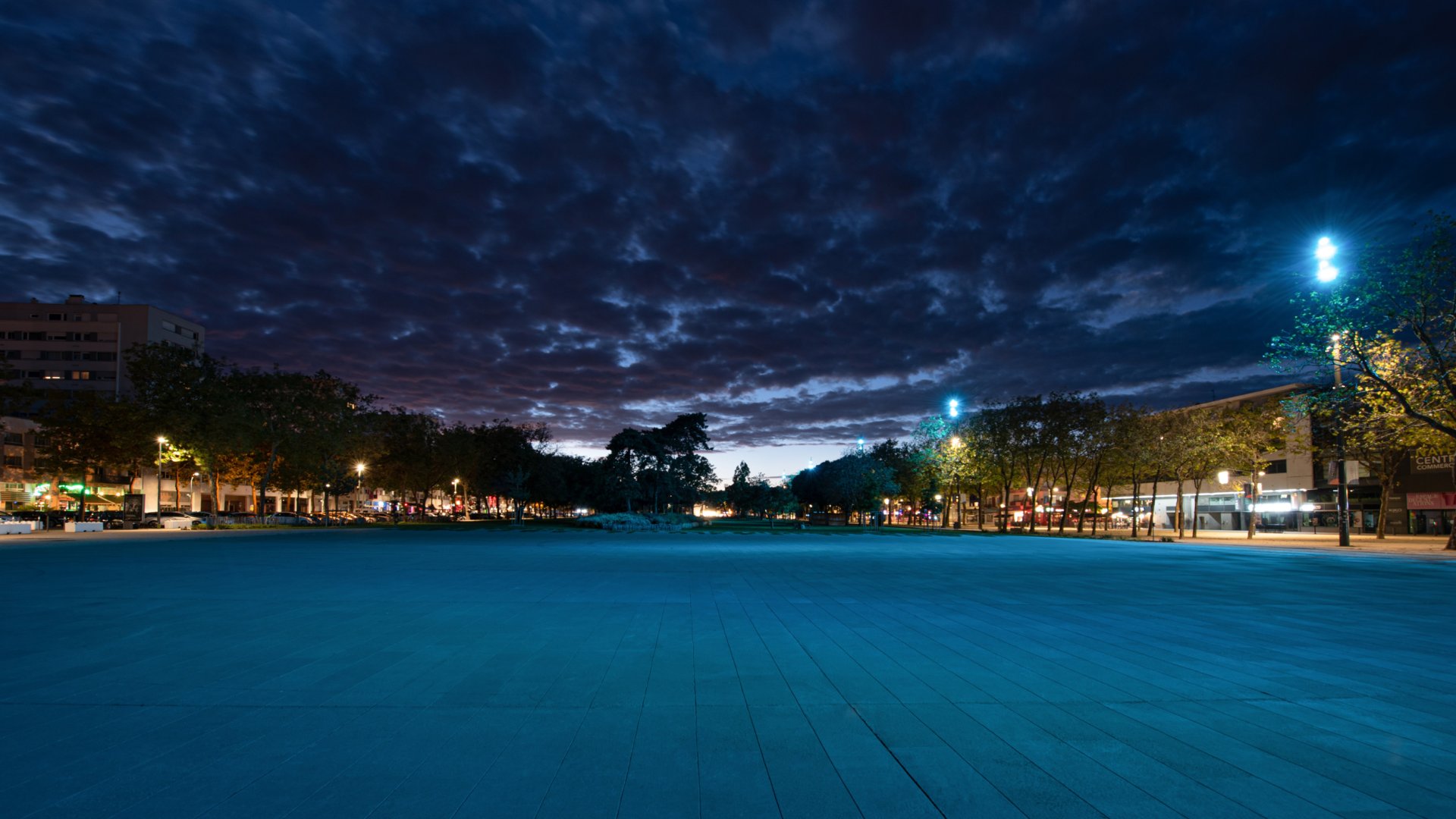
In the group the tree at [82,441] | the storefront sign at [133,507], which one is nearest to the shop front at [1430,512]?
the storefront sign at [133,507]

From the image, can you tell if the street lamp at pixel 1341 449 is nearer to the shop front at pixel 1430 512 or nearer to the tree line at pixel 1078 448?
the tree line at pixel 1078 448

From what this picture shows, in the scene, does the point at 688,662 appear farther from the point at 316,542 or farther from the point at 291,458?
the point at 291,458

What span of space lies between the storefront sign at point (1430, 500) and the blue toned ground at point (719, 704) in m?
57.1

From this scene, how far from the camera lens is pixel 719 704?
5.93 meters

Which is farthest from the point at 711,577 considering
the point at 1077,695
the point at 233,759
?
the point at 233,759

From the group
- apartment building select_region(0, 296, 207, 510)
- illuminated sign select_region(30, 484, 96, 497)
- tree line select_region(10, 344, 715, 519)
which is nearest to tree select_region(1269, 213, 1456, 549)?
tree line select_region(10, 344, 715, 519)

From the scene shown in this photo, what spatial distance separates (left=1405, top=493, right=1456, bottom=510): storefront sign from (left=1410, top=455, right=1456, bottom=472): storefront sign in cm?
185

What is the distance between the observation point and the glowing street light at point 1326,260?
2856 centimetres

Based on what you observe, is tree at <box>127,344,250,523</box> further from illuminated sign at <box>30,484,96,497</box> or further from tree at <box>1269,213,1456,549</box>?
tree at <box>1269,213,1456,549</box>

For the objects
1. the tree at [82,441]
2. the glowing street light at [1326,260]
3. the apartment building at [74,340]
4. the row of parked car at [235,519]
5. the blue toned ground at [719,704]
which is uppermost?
the apartment building at [74,340]

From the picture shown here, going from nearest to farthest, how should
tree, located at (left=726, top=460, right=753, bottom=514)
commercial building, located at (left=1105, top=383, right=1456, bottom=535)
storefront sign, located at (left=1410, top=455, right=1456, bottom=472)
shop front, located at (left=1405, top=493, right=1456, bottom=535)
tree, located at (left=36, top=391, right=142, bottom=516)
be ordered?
storefront sign, located at (left=1410, top=455, right=1456, bottom=472), commercial building, located at (left=1105, top=383, right=1456, bottom=535), shop front, located at (left=1405, top=493, right=1456, bottom=535), tree, located at (left=36, top=391, right=142, bottom=516), tree, located at (left=726, top=460, right=753, bottom=514)

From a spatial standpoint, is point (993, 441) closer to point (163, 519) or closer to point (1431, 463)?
point (1431, 463)

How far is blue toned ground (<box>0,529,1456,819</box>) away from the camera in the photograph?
4070 mm

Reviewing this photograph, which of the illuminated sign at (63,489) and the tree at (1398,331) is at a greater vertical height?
the tree at (1398,331)
